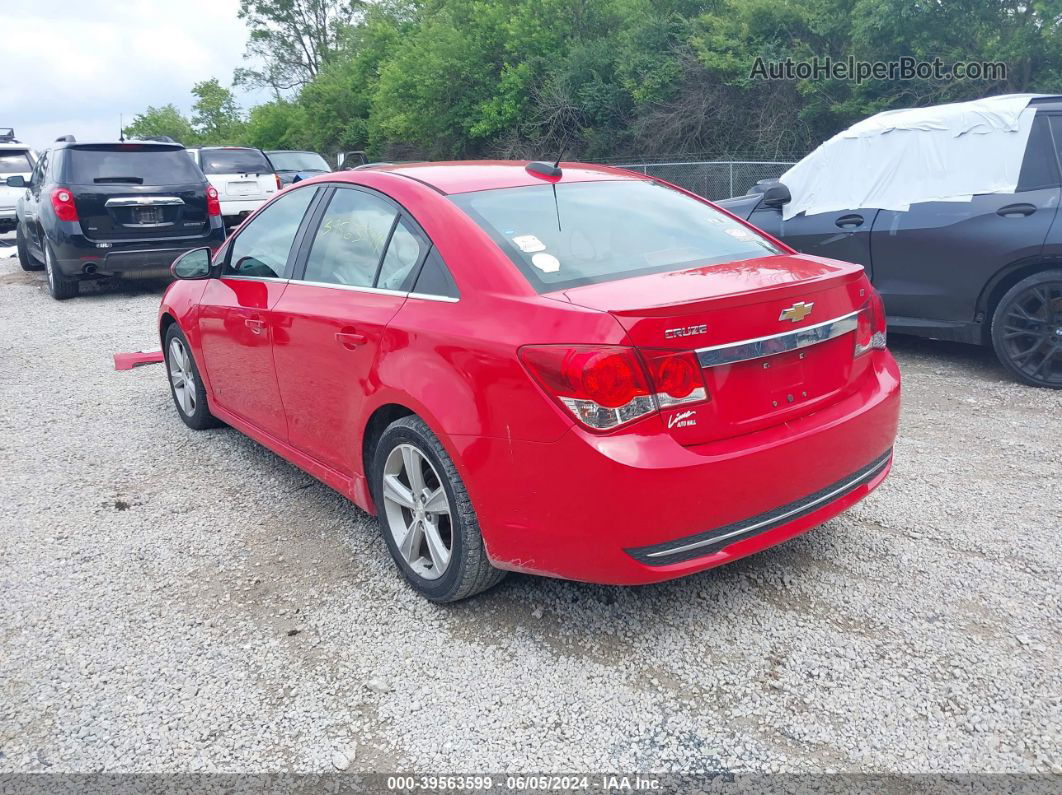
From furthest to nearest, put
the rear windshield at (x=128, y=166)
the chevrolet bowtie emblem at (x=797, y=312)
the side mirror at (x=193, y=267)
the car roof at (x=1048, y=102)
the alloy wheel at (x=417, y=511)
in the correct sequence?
the rear windshield at (x=128, y=166) < the car roof at (x=1048, y=102) < the side mirror at (x=193, y=267) < the alloy wheel at (x=417, y=511) < the chevrolet bowtie emblem at (x=797, y=312)

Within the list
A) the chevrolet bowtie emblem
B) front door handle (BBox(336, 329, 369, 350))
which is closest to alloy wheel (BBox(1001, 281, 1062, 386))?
the chevrolet bowtie emblem

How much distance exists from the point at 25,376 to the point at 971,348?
7.51m

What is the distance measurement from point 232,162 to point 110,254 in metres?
6.69

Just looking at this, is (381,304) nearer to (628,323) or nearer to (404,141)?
(628,323)

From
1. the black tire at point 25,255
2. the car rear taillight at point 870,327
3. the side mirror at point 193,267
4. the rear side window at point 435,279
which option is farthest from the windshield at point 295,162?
the car rear taillight at point 870,327

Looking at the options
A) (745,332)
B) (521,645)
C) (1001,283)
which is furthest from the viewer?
(1001,283)

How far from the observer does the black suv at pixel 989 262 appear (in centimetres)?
540

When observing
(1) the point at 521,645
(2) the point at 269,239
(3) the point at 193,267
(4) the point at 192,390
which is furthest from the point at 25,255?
(1) the point at 521,645

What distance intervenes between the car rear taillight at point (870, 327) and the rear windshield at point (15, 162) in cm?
1967

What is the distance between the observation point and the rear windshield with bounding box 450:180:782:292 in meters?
2.96

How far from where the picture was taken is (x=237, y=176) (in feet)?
51.4

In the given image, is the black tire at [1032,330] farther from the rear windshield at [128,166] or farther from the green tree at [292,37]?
the green tree at [292,37]

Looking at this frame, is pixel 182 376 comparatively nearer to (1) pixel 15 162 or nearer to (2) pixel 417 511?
(2) pixel 417 511

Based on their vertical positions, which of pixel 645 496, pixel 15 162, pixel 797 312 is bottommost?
pixel 645 496
